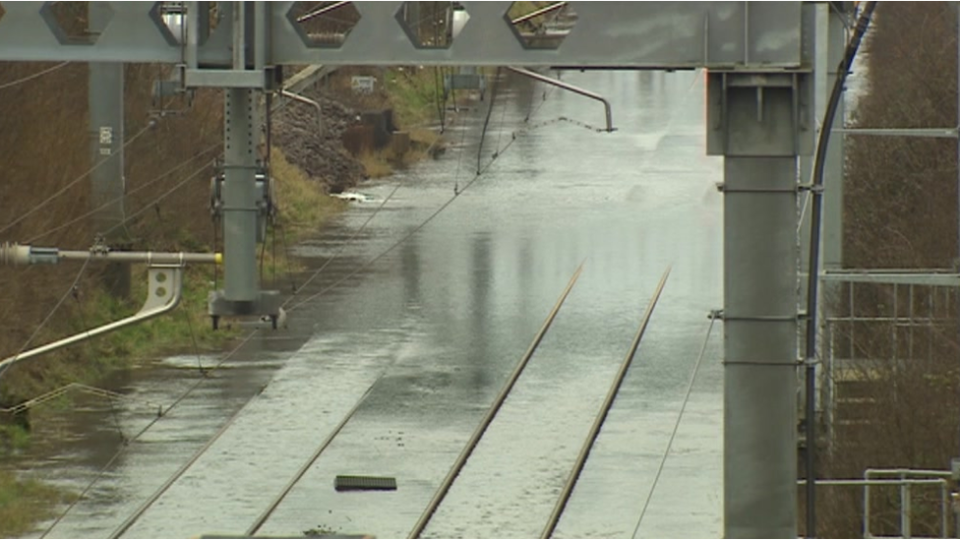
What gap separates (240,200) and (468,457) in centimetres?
A: 1276

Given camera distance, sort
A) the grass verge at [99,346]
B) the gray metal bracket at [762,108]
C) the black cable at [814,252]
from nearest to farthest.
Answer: the black cable at [814,252], the gray metal bracket at [762,108], the grass verge at [99,346]

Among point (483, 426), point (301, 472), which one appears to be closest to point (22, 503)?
point (301, 472)

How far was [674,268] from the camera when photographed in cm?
3875

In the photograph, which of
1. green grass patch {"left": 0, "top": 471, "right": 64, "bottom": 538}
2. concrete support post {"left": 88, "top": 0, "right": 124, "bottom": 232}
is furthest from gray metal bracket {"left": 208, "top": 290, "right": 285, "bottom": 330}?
concrete support post {"left": 88, "top": 0, "right": 124, "bottom": 232}

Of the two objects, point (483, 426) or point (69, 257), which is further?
point (483, 426)

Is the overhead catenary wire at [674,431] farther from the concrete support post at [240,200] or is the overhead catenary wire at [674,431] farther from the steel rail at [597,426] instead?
the concrete support post at [240,200]

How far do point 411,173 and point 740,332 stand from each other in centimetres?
3717

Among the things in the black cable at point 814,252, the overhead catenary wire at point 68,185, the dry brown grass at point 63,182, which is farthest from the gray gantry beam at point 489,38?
the overhead catenary wire at point 68,185

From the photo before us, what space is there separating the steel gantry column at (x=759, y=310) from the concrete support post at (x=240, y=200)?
9.18 feet

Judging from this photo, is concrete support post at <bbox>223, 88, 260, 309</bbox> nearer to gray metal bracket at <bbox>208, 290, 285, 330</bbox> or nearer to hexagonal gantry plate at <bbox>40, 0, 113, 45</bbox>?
gray metal bracket at <bbox>208, 290, 285, 330</bbox>

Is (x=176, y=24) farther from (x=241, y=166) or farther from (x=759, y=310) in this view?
(x=759, y=310)

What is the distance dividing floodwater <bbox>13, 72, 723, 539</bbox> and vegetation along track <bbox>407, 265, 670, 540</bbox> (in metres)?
0.12

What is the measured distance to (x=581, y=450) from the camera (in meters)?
25.5

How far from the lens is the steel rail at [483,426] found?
22.4 metres
